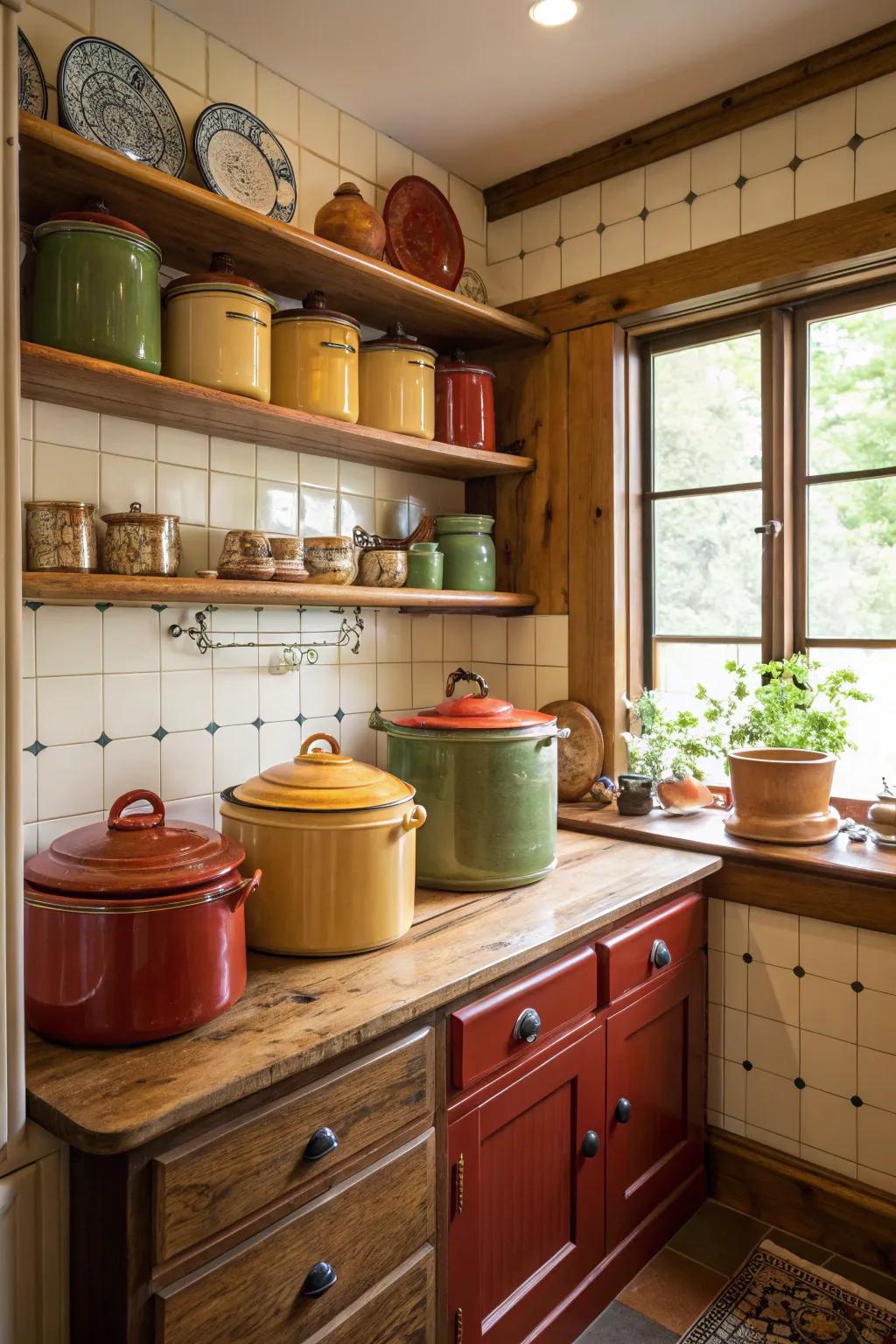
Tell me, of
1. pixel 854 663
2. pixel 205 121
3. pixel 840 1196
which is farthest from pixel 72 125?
pixel 840 1196

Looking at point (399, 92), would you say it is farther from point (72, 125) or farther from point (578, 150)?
point (72, 125)

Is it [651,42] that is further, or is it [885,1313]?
[651,42]

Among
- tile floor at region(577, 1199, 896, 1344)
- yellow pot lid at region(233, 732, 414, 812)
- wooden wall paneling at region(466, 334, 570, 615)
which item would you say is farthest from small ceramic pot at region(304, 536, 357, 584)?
tile floor at region(577, 1199, 896, 1344)

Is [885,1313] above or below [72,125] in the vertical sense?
below

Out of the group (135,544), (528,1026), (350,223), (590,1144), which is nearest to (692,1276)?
(590,1144)

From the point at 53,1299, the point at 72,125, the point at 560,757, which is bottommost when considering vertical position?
the point at 53,1299

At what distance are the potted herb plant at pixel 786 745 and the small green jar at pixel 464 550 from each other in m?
0.64

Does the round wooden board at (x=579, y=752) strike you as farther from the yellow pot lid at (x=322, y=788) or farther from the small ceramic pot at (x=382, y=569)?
the yellow pot lid at (x=322, y=788)

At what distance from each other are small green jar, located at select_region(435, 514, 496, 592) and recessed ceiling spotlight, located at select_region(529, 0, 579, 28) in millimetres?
1064

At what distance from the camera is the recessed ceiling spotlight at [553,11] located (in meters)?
1.83

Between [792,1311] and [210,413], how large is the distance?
207 cm

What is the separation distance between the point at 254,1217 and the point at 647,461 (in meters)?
2.04

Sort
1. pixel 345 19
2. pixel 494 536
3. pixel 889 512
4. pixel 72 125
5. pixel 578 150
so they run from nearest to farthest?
pixel 72 125 < pixel 345 19 < pixel 889 512 < pixel 578 150 < pixel 494 536

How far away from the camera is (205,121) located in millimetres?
1842
